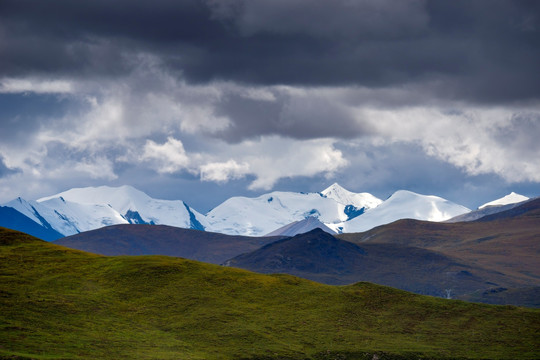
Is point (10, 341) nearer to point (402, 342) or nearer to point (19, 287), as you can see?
point (19, 287)

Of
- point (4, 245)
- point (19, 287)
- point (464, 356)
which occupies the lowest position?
point (464, 356)

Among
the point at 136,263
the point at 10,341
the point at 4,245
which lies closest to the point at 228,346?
the point at 10,341

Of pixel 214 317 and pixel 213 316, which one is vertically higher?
pixel 213 316

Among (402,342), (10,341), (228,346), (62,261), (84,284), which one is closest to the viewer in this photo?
(10,341)

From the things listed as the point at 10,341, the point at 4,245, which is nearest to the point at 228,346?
the point at 10,341

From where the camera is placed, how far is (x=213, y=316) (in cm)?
13738

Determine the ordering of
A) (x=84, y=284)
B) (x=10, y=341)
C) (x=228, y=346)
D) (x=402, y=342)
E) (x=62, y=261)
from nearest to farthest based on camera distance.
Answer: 1. (x=10, y=341)
2. (x=228, y=346)
3. (x=402, y=342)
4. (x=84, y=284)
5. (x=62, y=261)

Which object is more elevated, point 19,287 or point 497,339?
point 19,287

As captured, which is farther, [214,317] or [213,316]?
[213,316]

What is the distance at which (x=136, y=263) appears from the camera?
163250 mm

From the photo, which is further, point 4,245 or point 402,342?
point 4,245

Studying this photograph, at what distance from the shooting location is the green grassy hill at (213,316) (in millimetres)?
116188

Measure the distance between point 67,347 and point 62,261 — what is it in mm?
59195

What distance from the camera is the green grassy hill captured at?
4574 inches
